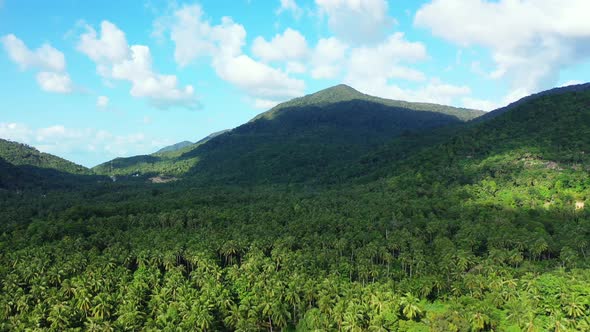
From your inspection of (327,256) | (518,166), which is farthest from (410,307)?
(518,166)

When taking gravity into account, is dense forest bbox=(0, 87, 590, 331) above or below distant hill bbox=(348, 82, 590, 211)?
below

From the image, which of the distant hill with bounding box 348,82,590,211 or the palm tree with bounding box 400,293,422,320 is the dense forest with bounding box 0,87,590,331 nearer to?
the palm tree with bounding box 400,293,422,320

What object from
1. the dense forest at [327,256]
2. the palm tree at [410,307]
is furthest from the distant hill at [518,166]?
the palm tree at [410,307]

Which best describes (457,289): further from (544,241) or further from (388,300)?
(544,241)

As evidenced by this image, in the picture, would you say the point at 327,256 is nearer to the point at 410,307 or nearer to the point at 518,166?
the point at 410,307

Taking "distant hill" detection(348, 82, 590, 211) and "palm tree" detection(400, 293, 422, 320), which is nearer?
"palm tree" detection(400, 293, 422, 320)

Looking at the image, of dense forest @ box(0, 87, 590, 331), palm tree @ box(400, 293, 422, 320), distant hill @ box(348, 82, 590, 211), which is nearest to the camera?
palm tree @ box(400, 293, 422, 320)

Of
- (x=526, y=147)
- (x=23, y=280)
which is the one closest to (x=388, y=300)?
(x=23, y=280)

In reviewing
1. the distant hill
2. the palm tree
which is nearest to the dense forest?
the palm tree
